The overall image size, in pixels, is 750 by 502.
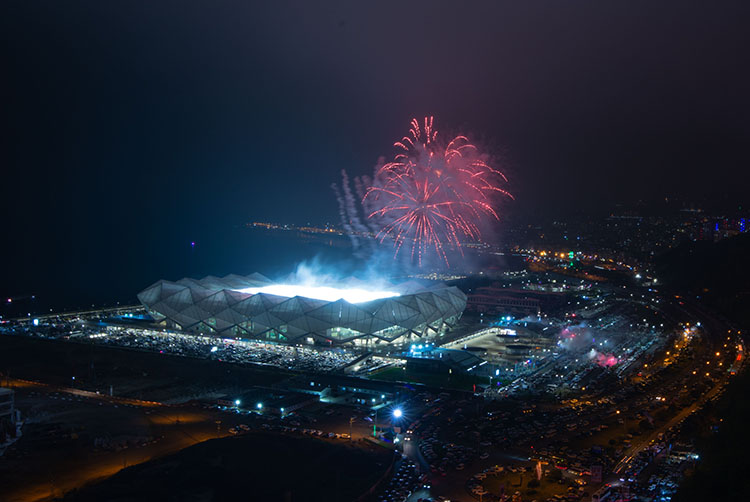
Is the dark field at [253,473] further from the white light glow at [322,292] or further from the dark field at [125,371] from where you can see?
the white light glow at [322,292]

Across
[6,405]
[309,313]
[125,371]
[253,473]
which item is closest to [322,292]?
[309,313]

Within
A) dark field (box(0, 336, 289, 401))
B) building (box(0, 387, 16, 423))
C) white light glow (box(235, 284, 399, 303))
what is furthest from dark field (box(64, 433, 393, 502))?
white light glow (box(235, 284, 399, 303))

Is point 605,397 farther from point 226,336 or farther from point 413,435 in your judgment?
point 226,336

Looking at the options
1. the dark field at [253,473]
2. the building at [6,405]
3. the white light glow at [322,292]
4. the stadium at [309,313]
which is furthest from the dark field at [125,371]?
the dark field at [253,473]

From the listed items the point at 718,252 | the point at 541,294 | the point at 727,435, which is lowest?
the point at 727,435

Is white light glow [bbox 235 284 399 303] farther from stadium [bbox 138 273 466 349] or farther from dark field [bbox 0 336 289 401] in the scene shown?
dark field [bbox 0 336 289 401]

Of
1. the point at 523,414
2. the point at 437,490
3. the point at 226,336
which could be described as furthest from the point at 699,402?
the point at 226,336
